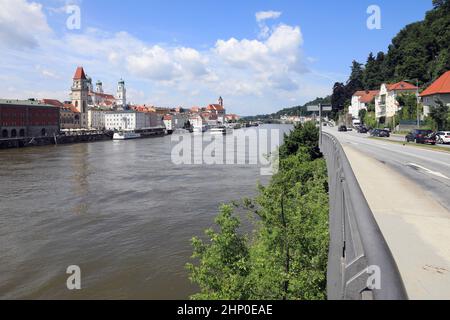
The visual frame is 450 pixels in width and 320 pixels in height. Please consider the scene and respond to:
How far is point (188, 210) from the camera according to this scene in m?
24.8

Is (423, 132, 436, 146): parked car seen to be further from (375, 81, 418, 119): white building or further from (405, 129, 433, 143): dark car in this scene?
(375, 81, 418, 119): white building

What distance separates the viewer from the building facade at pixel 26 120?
92.2 meters

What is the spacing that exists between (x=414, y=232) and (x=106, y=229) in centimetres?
1692

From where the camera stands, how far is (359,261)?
4.14 metres

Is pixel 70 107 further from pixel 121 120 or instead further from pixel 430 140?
pixel 430 140

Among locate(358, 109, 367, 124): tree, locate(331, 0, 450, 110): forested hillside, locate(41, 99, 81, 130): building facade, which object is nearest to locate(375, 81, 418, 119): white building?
locate(331, 0, 450, 110): forested hillside

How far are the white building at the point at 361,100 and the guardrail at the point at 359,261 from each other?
107537 mm

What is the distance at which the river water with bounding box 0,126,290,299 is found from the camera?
14289mm

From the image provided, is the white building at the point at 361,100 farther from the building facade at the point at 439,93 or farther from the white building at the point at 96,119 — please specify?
the white building at the point at 96,119

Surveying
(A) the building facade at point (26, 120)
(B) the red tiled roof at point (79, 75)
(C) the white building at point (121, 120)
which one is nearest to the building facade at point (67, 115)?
(B) the red tiled roof at point (79, 75)

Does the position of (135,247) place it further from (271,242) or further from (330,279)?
(330,279)

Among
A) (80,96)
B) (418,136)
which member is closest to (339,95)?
(80,96)

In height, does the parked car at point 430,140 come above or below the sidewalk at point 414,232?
above
